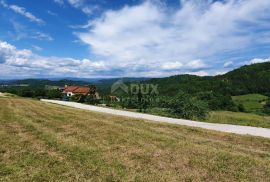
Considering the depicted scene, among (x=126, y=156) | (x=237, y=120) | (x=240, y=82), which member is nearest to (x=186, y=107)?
(x=237, y=120)

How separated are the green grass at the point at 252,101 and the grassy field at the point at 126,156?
2556 inches

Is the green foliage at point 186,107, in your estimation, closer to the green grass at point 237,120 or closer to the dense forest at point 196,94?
the dense forest at point 196,94

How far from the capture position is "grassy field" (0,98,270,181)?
6.95 meters

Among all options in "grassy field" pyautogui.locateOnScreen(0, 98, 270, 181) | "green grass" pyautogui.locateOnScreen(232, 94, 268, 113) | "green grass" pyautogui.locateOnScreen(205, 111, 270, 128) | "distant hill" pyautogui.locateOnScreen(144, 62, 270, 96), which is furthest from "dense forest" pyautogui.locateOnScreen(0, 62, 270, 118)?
"grassy field" pyautogui.locateOnScreen(0, 98, 270, 181)

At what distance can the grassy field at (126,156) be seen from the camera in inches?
274

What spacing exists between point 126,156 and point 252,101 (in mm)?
81674

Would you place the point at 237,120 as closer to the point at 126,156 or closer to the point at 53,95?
the point at 126,156

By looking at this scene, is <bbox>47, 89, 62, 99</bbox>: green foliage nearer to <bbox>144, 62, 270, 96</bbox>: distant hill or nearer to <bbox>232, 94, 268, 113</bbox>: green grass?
<bbox>144, 62, 270, 96</bbox>: distant hill

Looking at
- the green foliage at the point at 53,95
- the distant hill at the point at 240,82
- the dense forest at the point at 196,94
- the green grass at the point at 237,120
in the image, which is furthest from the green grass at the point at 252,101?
the green foliage at the point at 53,95

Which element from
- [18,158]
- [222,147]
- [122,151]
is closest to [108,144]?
[122,151]

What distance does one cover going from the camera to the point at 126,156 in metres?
8.65

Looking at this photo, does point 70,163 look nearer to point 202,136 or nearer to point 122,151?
point 122,151

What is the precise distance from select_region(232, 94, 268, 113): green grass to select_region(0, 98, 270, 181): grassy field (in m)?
64.9

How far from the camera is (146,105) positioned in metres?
44.7
